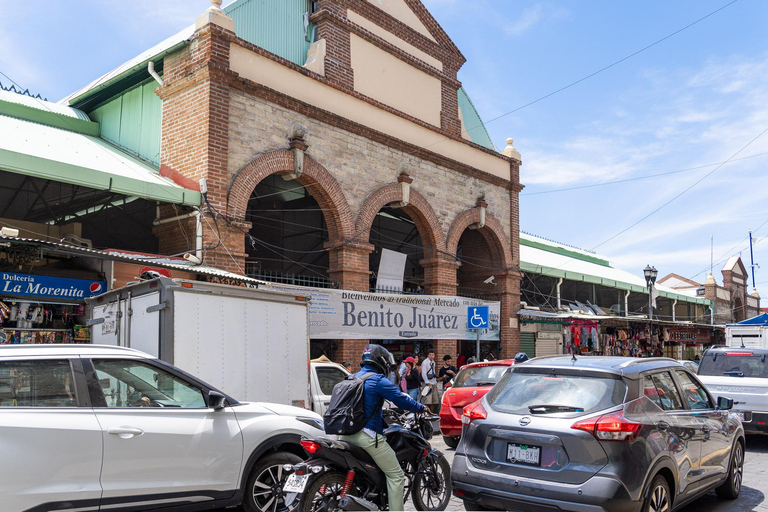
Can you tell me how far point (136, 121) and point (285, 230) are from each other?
17.0 feet

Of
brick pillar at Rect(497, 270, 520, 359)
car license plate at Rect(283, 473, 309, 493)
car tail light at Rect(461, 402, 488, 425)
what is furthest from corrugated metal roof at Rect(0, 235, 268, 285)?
brick pillar at Rect(497, 270, 520, 359)

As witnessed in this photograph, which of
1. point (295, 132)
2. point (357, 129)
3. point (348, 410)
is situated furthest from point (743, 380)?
point (295, 132)

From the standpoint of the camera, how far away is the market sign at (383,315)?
1414 cm

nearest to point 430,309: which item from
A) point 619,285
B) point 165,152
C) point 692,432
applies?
point 165,152

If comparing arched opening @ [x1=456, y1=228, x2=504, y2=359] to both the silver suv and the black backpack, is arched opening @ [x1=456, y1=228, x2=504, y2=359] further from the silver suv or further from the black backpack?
the black backpack

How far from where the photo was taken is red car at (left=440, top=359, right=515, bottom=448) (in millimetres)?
11055

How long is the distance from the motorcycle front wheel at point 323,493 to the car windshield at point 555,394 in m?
1.54

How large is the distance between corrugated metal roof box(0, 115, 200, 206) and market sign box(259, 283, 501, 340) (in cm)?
274

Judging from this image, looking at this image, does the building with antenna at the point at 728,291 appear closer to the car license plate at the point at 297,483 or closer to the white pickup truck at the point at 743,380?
the white pickup truck at the point at 743,380

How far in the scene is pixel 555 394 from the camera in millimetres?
5391

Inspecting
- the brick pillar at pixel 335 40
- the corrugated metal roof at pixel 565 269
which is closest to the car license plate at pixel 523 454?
the brick pillar at pixel 335 40

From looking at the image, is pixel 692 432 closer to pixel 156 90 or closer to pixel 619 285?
pixel 156 90

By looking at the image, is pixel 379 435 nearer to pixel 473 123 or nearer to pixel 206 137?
pixel 206 137

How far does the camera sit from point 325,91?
15.2 meters
